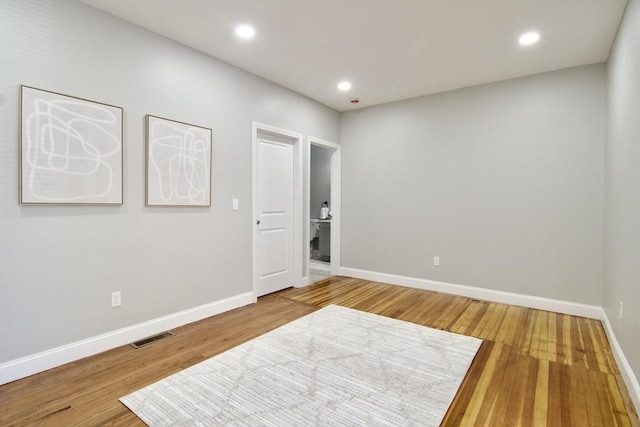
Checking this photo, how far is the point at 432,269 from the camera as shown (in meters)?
4.42

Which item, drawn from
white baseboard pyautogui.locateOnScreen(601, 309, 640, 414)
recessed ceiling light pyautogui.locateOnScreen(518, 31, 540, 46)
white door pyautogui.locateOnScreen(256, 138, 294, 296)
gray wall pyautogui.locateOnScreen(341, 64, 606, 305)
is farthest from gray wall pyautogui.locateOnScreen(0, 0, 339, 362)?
white baseboard pyautogui.locateOnScreen(601, 309, 640, 414)

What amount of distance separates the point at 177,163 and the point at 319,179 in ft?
14.6

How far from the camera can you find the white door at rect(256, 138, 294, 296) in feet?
13.1

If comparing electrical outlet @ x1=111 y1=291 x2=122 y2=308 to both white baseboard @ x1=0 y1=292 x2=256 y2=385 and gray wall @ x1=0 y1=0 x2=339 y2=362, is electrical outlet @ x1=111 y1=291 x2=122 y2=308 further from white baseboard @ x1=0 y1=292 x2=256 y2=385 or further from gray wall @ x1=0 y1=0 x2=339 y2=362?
white baseboard @ x1=0 y1=292 x2=256 y2=385

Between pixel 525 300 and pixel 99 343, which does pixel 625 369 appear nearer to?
pixel 525 300

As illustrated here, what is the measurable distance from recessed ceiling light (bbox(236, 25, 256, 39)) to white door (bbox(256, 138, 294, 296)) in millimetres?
1275

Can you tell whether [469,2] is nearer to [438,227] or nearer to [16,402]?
[438,227]

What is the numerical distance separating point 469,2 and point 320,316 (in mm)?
3074

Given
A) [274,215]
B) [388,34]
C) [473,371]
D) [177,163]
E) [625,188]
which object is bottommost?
[473,371]

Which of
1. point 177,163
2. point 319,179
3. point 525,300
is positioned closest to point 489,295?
point 525,300

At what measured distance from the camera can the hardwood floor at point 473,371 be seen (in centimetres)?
180

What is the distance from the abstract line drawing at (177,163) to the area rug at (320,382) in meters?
1.50

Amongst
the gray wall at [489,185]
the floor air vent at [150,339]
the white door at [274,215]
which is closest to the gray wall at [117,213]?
the floor air vent at [150,339]

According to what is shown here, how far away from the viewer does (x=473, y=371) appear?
229 cm
